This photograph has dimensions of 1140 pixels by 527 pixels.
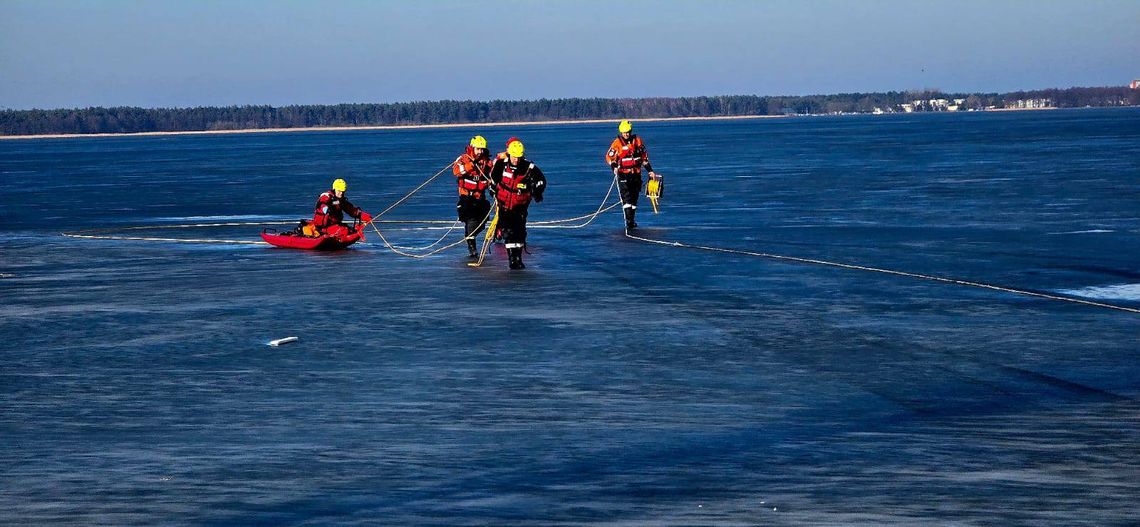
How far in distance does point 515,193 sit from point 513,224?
0.43 m

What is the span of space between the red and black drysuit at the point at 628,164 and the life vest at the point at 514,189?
5386 millimetres

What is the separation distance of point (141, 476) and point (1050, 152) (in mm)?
58485

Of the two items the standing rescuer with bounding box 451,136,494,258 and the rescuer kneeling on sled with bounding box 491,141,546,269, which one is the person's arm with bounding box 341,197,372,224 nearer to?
the standing rescuer with bounding box 451,136,494,258

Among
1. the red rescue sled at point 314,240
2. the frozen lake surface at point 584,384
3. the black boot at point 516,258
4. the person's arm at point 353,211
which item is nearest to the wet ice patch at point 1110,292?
the frozen lake surface at point 584,384

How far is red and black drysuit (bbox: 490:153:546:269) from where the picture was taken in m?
19.3

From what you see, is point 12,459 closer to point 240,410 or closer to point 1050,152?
point 240,410

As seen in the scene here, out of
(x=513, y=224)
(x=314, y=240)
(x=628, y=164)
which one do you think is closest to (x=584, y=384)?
(x=513, y=224)

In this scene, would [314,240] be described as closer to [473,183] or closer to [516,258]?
[473,183]

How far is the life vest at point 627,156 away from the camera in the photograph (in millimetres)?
24891

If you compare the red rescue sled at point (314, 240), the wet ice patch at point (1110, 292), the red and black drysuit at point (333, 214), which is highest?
the red and black drysuit at point (333, 214)

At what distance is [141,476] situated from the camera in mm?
8180

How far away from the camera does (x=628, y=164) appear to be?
979 inches

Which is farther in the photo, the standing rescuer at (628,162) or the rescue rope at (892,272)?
the standing rescuer at (628,162)

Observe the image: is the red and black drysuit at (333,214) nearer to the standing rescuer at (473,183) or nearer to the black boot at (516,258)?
the standing rescuer at (473,183)
